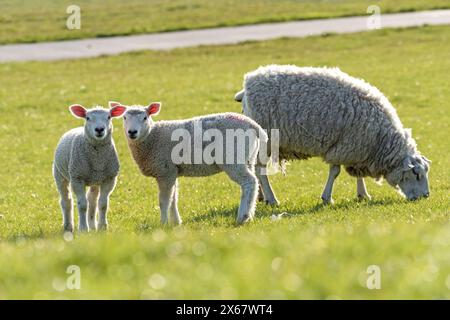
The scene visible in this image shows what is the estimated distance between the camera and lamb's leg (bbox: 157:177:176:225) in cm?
1048

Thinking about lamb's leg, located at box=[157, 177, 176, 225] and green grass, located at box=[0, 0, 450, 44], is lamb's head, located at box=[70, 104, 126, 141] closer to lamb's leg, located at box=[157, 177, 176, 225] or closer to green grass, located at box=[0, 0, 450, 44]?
lamb's leg, located at box=[157, 177, 176, 225]

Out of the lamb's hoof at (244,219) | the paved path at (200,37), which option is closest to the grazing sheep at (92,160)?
the lamb's hoof at (244,219)

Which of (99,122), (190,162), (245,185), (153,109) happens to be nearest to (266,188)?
(245,185)

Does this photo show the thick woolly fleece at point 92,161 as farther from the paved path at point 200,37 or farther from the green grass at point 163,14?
the green grass at point 163,14

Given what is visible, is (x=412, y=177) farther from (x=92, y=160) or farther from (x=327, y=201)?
(x=92, y=160)

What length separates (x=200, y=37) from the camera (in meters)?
37.9

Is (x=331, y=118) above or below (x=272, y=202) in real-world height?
above

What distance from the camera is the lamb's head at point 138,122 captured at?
10.0 metres

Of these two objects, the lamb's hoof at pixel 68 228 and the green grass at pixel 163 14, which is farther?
the green grass at pixel 163 14

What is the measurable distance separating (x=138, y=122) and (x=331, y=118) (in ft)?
10.8

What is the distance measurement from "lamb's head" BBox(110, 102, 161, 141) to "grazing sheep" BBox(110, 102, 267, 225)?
0.01 meters

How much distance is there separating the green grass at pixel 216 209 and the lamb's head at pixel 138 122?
1085 mm

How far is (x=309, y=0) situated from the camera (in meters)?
49.7
